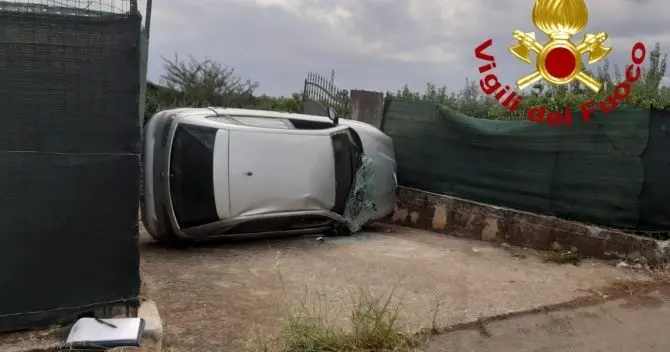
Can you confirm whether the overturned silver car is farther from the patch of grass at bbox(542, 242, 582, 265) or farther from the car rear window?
the patch of grass at bbox(542, 242, 582, 265)

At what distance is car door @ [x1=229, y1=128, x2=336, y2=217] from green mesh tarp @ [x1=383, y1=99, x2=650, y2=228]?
2.09 m

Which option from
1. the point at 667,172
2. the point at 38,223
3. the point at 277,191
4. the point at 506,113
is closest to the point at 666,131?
the point at 667,172

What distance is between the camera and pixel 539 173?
7508mm

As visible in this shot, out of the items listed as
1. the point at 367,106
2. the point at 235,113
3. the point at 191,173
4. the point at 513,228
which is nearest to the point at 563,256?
the point at 513,228

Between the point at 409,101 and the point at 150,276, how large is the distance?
5.10 metres

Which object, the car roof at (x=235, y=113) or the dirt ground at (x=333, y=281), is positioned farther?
the car roof at (x=235, y=113)

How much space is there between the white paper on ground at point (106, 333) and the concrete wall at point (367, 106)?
6.82 metres

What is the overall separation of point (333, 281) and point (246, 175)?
1697 mm

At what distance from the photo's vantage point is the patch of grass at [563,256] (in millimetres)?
6451

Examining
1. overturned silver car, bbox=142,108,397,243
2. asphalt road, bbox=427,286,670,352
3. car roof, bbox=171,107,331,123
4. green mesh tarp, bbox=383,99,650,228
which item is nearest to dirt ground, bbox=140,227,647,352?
asphalt road, bbox=427,286,670,352

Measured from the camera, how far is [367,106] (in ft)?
33.0

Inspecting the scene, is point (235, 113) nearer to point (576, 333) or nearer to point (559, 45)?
point (576, 333)

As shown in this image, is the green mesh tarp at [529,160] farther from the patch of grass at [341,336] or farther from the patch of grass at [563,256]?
the patch of grass at [341,336]

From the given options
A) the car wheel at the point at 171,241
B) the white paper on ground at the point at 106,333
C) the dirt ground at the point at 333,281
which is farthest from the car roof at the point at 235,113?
the white paper on ground at the point at 106,333
